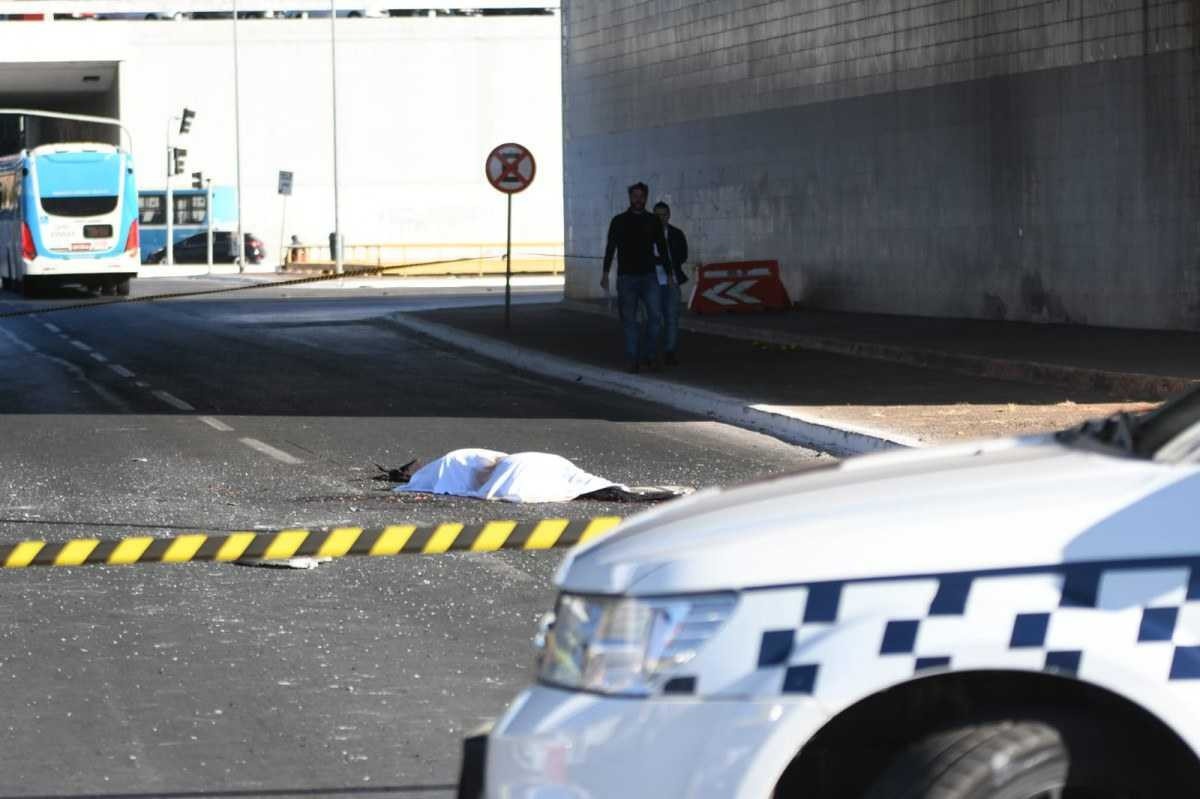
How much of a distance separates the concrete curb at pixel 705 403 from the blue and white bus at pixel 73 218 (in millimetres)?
23468

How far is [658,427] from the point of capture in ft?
55.5

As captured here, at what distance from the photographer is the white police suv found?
3.55 meters

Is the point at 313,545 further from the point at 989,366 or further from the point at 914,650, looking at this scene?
the point at 989,366

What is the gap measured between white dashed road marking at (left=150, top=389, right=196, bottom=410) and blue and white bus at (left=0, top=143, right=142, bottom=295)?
29.5 meters

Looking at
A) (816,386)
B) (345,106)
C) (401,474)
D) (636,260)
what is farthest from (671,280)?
(345,106)

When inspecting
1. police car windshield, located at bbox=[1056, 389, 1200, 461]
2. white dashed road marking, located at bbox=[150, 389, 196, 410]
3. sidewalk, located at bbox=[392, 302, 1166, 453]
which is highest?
police car windshield, located at bbox=[1056, 389, 1200, 461]

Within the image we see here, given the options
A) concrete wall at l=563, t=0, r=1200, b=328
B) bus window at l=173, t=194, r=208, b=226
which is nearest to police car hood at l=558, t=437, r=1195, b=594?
concrete wall at l=563, t=0, r=1200, b=328

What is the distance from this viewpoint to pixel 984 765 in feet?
11.7

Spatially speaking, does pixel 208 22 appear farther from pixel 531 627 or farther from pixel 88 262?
pixel 531 627

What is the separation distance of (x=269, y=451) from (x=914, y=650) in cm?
1198

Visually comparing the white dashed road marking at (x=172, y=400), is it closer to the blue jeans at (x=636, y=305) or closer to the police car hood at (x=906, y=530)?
the blue jeans at (x=636, y=305)

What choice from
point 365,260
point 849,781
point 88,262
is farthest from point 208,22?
point 849,781

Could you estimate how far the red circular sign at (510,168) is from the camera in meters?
29.9

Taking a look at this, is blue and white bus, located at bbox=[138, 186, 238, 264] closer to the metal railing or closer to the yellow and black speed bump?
the metal railing
